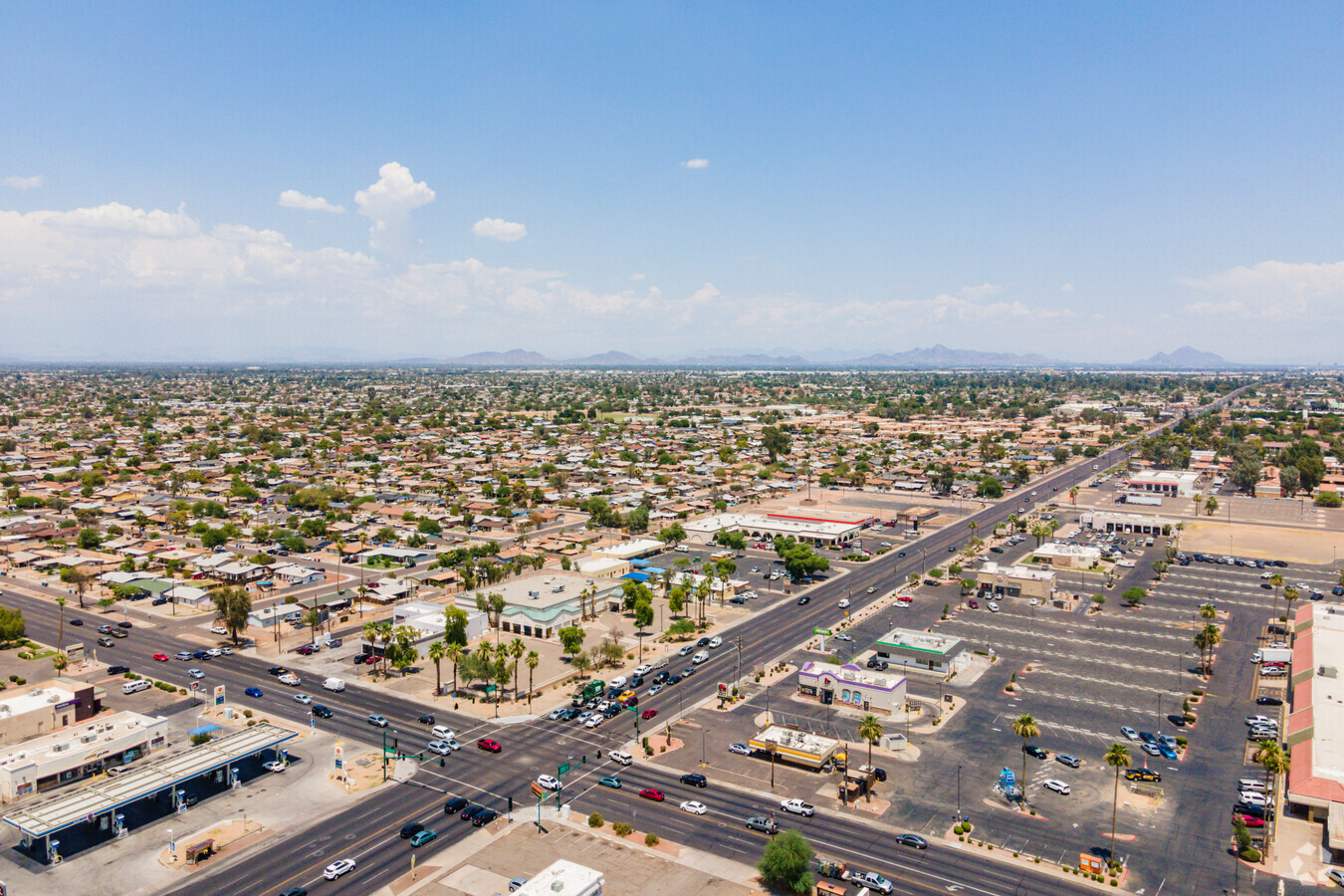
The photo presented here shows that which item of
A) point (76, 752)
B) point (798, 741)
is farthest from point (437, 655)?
point (798, 741)

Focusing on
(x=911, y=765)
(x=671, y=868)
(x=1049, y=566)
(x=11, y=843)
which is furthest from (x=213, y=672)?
(x=1049, y=566)

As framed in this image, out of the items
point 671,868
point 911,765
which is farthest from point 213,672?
point 911,765

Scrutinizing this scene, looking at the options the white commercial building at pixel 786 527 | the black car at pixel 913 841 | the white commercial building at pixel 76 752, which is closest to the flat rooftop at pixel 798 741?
the black car at pixel 913 841

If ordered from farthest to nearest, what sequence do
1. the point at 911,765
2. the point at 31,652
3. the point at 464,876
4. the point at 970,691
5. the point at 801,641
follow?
the point at 801,641, the point at 31,652, the point at 970,691, the point at 911,765, the point at 464,876

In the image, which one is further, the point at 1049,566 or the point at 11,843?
the point at 1049,566

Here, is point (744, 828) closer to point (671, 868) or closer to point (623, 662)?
point (671, 868)

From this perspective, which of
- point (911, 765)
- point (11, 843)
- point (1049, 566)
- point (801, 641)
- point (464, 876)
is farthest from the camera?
point (1049, 566)
